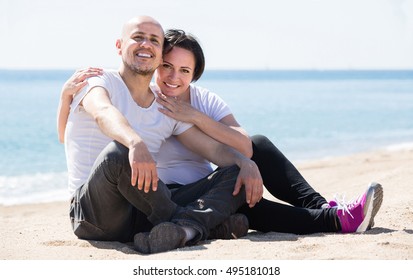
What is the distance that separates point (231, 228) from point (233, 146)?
1.74 ft

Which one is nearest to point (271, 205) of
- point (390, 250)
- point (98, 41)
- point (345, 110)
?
point (390, 250)

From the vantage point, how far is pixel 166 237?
11.6ft

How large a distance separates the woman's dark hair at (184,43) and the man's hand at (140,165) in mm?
1045

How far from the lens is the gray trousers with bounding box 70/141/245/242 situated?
3438 millimetres

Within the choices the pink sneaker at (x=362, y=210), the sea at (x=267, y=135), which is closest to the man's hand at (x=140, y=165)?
the pink sneaker at (x=362, y=210)

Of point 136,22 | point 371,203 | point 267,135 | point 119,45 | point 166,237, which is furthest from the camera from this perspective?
point 267,135

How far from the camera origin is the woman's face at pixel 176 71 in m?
4.16

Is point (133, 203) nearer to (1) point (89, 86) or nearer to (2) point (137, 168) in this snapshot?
(2) point (137, 168)

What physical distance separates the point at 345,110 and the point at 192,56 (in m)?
21.3

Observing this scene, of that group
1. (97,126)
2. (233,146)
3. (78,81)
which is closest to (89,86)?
(78,81)

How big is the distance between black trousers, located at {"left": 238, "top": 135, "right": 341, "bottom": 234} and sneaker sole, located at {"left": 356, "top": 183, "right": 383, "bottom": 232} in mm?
149

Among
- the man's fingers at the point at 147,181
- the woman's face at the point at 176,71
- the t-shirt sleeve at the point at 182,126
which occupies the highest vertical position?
the woman's face at the point at 176,71

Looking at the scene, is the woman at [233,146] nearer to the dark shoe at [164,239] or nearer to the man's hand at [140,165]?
the dark shoe at [164,239]

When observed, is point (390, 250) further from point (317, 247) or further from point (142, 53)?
point (142, 53)
